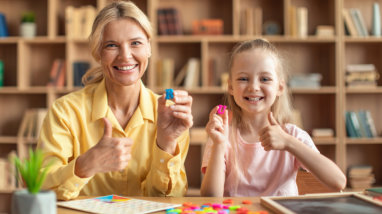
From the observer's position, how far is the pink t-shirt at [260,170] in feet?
5.61

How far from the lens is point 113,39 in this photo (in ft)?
5.72

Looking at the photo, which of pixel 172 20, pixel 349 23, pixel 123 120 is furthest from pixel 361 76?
pixel 123 120

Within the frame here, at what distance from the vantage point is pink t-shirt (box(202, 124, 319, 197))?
1.71m

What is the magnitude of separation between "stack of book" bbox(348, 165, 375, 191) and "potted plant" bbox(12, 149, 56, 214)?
11.6 feet

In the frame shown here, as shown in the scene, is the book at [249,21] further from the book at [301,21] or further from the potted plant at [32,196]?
the potted plant at [32,196]

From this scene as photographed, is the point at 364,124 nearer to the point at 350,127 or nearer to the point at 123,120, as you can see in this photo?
the point at 350,127

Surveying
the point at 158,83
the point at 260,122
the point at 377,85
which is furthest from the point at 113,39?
the point at 377,85

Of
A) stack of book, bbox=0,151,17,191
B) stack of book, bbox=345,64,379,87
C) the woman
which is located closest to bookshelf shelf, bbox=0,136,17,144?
stack of book, bbox=0,151,17,191

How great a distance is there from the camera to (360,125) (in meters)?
3.94

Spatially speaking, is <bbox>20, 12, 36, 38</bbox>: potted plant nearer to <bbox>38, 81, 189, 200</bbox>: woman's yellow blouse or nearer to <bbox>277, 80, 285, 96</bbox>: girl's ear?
<bbox>38, 81, 189, 200</bbox>: woman's yellow blouse

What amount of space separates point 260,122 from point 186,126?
0.51 m

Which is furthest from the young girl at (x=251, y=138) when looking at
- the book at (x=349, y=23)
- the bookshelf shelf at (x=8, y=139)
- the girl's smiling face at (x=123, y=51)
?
the bookshelf shelf at (x=8, y=139)

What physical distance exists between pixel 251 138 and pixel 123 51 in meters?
0.64

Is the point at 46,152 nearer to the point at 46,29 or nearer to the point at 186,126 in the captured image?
the point at 186,126
